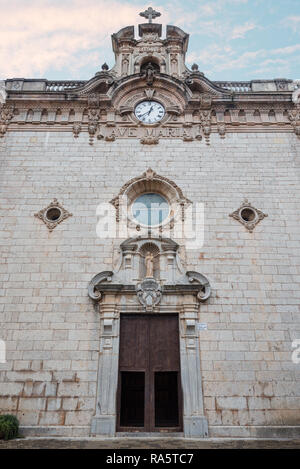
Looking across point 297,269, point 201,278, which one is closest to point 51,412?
point 201,278

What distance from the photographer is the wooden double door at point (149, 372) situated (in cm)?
923

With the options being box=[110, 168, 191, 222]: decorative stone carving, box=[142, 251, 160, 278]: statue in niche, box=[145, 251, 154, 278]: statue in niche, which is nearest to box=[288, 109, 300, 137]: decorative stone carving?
box=[110, 168, 191, 222]: decorative stone carving

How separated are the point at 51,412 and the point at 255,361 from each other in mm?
5607

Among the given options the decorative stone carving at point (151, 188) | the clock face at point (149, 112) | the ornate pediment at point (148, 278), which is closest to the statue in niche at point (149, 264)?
the ornate pediment at point (148, 278)

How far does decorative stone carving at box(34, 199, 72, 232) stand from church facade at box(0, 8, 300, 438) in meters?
0.05

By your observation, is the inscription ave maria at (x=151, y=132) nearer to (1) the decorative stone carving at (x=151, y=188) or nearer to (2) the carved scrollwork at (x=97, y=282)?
(1) the decorative stone carving at (x=151, y=188)

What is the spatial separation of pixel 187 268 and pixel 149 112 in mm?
6379

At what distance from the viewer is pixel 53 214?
1146 centimetres

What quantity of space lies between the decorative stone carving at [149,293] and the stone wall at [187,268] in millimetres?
1251

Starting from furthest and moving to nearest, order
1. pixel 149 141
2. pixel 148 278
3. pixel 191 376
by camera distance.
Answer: pixel 149 141
pixel 148 278
pixel 191 376

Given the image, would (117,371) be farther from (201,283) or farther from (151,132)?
(151,132)

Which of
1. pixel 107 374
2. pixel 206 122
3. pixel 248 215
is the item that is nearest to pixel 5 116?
pixel 206 122

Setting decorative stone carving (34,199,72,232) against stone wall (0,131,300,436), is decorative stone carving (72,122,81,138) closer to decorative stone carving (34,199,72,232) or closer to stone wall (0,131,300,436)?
stone wall (0,131,300,436)
